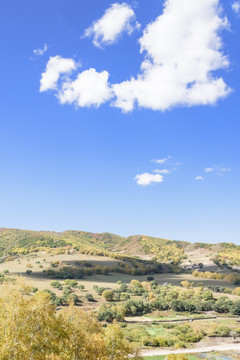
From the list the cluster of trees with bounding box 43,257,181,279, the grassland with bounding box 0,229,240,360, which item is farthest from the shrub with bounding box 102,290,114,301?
the cluster of trees with bounding box 43,257,181,279

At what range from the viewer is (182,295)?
10512cm

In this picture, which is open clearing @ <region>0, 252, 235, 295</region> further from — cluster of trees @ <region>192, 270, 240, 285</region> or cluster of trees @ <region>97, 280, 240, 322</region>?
cluster of trees @ <region>97, 280, 240, 322</region>

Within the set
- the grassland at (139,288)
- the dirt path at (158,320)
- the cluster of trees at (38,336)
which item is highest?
the cluster of trees at (38,336)

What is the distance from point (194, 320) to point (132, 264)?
111289mm

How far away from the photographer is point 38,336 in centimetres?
2397

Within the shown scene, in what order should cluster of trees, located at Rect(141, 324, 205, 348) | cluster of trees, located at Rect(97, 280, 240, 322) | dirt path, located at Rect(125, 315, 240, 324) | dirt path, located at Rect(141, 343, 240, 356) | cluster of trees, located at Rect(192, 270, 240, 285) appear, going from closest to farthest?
1. dirt path, located at Rect(141, 343, 240, 356)
2. cluster of trees, located at Rect(141, 324, 205, 348)
3. dirt path, located at Rect(125, 315, 240, 324)
4. cluster of trees, located at Rect(97, 280, 240, 322)
5. cluster of trees, located at Rect(192, 270, 240, 285)

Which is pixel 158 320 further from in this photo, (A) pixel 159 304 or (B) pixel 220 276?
(B) pixel 220 276

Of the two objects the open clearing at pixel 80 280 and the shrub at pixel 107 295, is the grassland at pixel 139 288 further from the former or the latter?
the shrub at pixel 107 295

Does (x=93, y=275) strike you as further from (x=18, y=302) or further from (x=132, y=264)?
(x=18, y=302)

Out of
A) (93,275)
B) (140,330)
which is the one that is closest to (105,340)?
(140,330)

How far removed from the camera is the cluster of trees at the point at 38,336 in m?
22.3

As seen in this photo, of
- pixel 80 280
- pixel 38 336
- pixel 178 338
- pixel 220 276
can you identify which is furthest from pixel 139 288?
pixel 38 336

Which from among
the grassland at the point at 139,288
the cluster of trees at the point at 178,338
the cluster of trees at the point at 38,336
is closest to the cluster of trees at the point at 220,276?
the grassland at the point at 139,288

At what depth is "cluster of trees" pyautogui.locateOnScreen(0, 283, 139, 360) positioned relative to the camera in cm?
2234
